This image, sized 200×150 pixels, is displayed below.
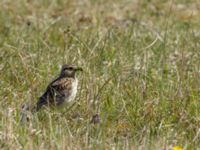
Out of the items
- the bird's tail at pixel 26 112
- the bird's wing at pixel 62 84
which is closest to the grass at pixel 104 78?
the bird's tail at pixel 26 112

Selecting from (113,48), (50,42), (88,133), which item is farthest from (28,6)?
(88,133)

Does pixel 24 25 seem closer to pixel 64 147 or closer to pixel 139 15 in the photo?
pixel 139 15

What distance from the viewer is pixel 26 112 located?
848cm

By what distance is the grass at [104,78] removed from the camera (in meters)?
8.01

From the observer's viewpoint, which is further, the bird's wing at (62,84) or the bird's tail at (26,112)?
the bird's wing at (62,84)

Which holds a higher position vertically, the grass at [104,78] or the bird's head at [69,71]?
the bird's head at [69,71]

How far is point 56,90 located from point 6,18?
4199 mm

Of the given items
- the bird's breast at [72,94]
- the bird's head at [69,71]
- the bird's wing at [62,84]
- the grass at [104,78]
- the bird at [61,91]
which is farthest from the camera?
the bird's head at [69,71]

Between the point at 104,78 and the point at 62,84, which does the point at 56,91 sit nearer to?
the point at 62,84

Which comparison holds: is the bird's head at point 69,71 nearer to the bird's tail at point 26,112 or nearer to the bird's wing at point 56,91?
the bird's wing at point 56,91

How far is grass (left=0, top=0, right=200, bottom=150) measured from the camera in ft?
26.3

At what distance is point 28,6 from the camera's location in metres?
14.7

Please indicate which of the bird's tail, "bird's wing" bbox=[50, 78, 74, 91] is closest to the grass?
the bird's tail

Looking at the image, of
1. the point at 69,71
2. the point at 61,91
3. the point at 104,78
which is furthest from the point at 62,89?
the point at 104,78
